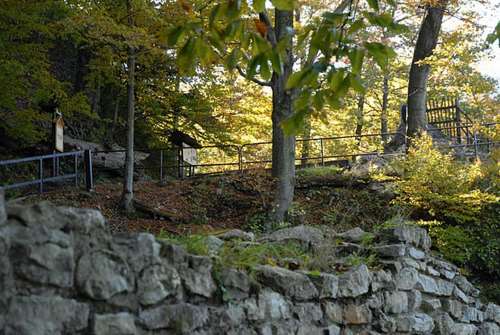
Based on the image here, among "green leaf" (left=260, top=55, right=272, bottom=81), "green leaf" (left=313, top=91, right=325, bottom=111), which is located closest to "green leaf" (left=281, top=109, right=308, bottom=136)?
"green leaf" (left=313, top=91, right=325, bottom=111)

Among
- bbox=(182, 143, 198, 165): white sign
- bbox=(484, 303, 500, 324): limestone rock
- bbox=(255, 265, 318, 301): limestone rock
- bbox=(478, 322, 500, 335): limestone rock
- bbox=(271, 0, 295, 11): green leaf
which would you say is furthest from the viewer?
bbox=(182, 143, 198, 165): white sign

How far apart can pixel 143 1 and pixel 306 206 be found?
15.0ft

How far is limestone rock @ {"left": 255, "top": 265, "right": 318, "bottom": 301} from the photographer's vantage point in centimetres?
394

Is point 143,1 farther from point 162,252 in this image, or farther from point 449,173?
point 162,252

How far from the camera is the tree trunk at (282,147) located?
9.95 m

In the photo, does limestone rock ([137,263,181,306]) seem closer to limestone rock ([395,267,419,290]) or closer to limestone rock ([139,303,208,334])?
limestone rock ([139,303,208,334])

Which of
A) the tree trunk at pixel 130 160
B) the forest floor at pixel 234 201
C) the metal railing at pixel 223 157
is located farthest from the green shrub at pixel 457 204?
the tree trunk at pixel 130 160

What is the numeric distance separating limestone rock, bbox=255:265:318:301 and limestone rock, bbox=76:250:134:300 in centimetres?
120

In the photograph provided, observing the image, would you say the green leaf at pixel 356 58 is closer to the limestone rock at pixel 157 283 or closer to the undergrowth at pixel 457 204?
the limestone rock at pixel 157 283

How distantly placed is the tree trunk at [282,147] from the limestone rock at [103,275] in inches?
274

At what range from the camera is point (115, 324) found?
9.20ft

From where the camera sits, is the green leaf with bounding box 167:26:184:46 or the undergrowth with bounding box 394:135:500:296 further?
the undergrowth with bounding box 394:135:500:296

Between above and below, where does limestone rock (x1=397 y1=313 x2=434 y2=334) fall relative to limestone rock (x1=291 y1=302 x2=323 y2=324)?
below

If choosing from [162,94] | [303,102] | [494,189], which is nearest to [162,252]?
[303,102]
